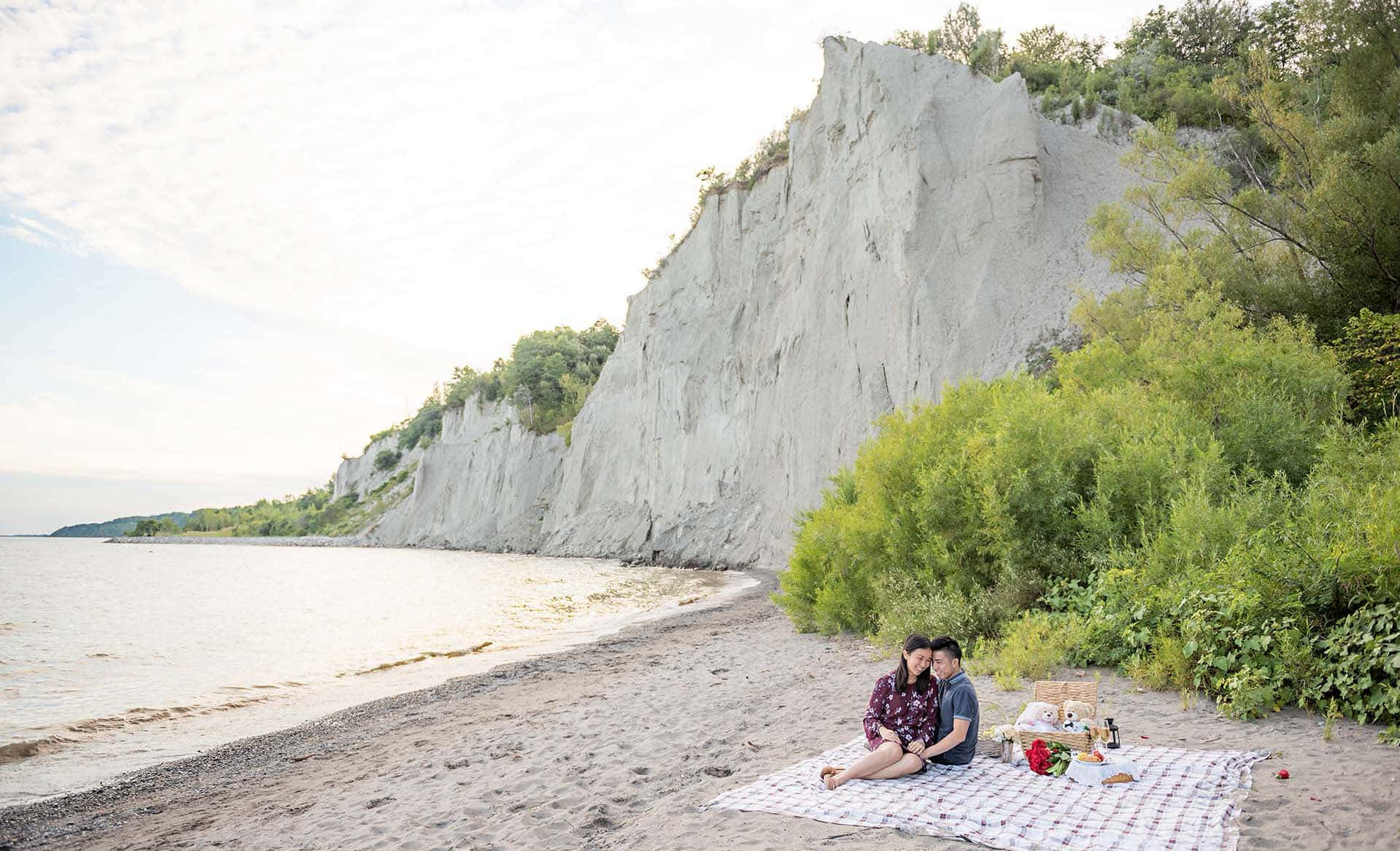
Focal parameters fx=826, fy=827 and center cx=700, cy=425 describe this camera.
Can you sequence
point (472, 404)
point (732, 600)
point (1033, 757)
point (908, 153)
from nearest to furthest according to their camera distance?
point (1033, 757)
point (732, 600)
point (908, 153)
point (472, 404)

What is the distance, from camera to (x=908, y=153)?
29453mm

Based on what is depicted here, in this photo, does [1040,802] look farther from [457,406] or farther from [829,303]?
[457,406]

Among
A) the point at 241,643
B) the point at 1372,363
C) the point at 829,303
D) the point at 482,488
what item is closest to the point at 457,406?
the point at 482,488

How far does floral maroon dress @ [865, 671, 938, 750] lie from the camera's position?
600 cm

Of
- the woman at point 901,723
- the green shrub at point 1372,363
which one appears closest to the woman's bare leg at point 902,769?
the woman at point 901,723

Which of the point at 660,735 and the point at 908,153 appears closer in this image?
the point at 660,735

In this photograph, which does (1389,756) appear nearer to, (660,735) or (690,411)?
(660,735)

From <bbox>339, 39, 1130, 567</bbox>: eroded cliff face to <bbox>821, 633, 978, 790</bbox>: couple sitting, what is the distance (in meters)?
18.4

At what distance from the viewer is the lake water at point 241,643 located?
11.2m

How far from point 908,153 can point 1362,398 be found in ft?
61.7

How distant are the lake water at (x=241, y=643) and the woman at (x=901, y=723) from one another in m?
8.62

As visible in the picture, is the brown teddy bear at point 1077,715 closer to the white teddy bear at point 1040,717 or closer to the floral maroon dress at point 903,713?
the white teddy bear at point 1040,717

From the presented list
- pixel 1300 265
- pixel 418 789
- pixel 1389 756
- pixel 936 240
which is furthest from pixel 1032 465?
→ pixel 936 240

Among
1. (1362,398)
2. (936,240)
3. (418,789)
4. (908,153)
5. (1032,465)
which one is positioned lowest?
(418,789)
